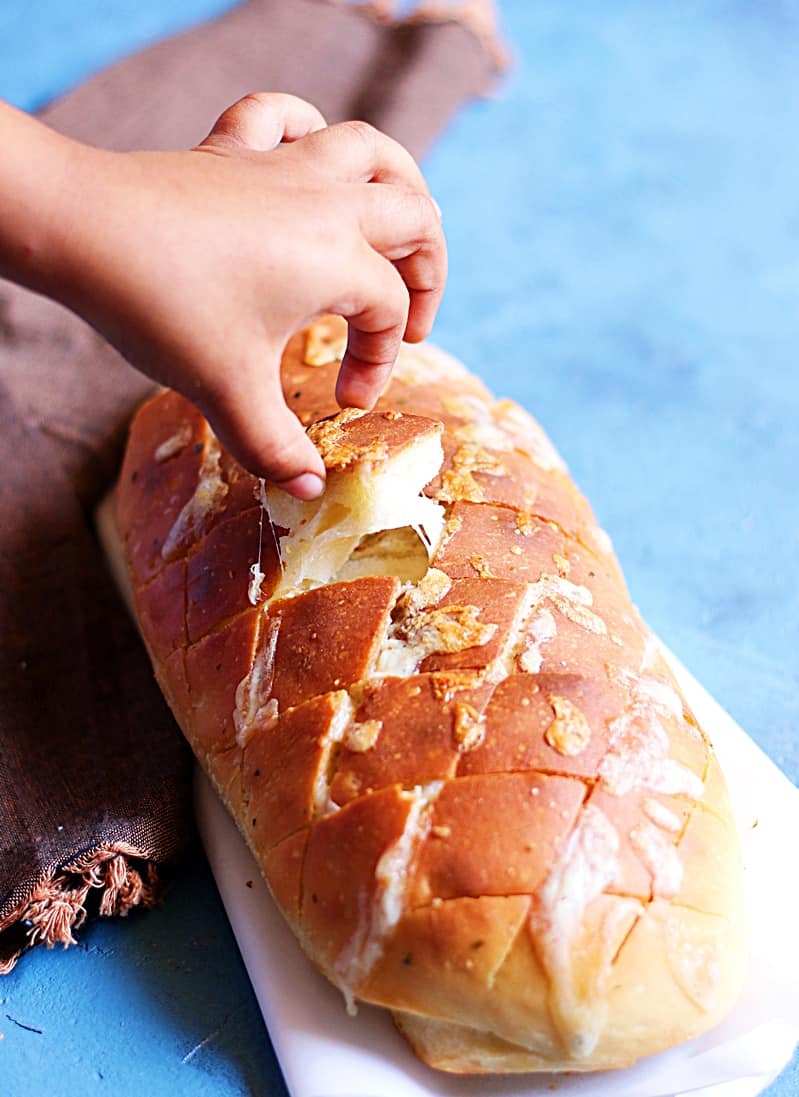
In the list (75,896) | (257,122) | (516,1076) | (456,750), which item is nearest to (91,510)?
(75,896)

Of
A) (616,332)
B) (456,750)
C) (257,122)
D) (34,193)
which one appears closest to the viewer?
(34,193)

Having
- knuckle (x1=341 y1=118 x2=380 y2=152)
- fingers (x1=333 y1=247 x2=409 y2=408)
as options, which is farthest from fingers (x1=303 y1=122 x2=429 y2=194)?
fingers (x1=333 y1=247 x2=409 y2=408)

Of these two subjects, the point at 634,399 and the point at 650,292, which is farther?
the point at 650,292

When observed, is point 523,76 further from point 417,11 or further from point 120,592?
point 120,592

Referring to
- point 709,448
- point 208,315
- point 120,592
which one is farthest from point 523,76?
point 208,315

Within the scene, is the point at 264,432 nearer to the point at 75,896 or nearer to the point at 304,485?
the point at 304,485

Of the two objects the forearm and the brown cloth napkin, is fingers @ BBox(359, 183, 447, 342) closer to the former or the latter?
the forearm

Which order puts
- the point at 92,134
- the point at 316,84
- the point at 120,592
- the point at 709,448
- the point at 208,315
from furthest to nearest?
the point at 316,84, the point at 92,134, the point at 709,448, the point at 120,592, the point at 208,315

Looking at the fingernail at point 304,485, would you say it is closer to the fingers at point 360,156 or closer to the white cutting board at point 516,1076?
the fingers at point 360,156
